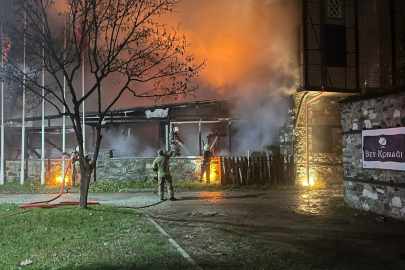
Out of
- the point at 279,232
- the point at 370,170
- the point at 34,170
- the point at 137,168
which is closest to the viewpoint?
Answer: the point at 279,232

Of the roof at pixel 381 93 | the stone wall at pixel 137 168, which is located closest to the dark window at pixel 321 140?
the stone wall at pixel 137 168

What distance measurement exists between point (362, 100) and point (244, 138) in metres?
9.96

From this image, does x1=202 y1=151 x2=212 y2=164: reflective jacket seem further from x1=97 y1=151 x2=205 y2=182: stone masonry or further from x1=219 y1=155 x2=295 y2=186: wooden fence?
x1=219 y1=155 x2=295 y2=186: wooden fence

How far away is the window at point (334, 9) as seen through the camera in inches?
603

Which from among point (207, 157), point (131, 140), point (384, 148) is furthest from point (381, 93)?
point (131, 140)

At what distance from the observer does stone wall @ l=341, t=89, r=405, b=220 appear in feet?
26.1

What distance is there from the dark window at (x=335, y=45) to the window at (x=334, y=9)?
1.65 feet

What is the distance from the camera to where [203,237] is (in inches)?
273

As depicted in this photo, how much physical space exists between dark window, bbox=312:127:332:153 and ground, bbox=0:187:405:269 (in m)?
3.96

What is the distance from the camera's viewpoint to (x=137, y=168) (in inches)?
667

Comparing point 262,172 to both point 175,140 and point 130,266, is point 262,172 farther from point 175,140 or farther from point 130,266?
point 130,266

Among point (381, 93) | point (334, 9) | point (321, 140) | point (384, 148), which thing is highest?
point (334, 9)

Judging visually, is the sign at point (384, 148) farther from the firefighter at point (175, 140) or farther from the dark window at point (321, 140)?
the firefighter at point (175, 140)

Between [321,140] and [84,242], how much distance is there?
1221cm
